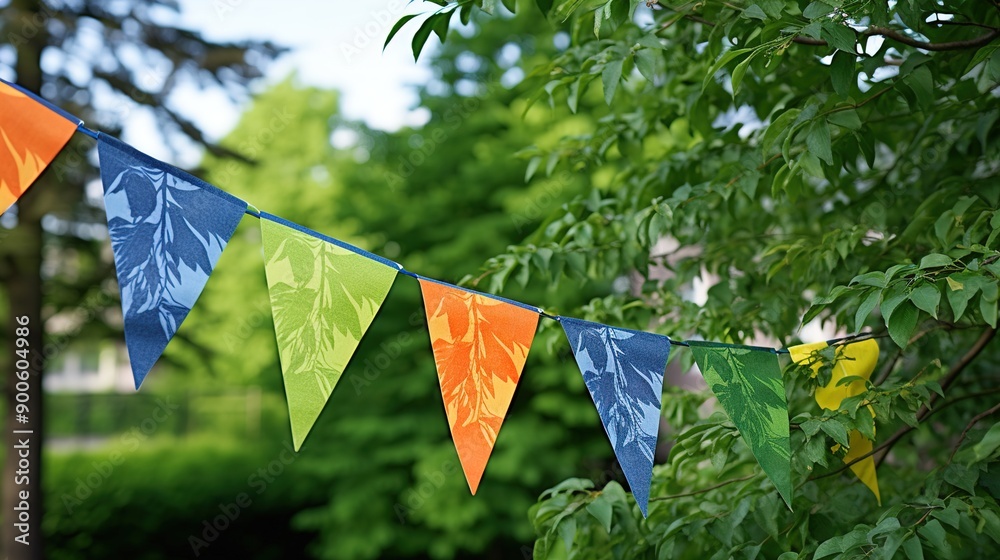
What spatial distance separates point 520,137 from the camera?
7340 millimetres

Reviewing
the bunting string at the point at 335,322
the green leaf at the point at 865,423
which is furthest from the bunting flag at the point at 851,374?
the green leaf at the point at 865,423

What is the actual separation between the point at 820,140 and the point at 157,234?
138 cm

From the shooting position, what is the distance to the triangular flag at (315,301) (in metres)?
1.67

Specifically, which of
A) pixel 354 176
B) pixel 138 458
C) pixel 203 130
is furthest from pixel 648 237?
pixel 138 458

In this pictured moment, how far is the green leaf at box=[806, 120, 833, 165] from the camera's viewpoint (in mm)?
1570

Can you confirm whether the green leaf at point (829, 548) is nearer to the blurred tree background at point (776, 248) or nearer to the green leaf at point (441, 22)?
the blurred tree background at point (776, 248)

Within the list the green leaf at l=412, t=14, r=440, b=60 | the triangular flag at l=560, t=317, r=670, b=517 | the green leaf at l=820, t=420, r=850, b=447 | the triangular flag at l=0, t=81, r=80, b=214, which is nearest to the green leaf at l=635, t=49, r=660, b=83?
the green leaf at l=412, t=14, r=440, b=60

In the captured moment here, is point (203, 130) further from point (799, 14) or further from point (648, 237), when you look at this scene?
point (799, 14)

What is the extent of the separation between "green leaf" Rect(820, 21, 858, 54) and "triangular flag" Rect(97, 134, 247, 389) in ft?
4.00

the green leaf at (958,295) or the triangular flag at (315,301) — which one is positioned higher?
the triangular flag at (315,301)

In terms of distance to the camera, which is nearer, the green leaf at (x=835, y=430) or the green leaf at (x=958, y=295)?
the green leaf at (x=958, y=295)

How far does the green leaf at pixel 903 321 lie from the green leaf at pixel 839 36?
Result: 0.48m

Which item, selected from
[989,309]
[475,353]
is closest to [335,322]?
[475,353]

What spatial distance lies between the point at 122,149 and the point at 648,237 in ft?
4.24
